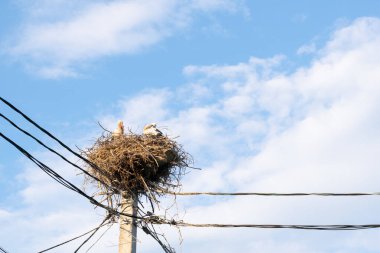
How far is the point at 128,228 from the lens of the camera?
8.01 metres

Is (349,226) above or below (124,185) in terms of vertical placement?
below

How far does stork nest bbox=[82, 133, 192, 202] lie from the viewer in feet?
27.3

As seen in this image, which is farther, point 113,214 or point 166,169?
point 166,169

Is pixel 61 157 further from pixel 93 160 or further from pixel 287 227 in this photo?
pixel 287 227

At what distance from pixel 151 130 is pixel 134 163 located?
2.08ft

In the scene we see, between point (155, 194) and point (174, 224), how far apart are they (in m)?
0.50

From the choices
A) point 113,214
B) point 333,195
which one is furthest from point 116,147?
point 333,195

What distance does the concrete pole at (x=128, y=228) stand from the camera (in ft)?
25.9

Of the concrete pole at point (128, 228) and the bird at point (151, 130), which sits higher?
the bird at point (151, 130)

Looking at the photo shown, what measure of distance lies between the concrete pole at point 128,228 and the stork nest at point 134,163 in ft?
0.46

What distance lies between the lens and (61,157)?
655cm

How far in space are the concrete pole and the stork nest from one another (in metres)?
0.14

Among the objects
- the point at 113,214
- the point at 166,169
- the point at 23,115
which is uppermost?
the point at 166,169

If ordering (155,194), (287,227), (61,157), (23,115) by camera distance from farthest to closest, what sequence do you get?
(155,194) → (287,227) → (61,157) → (23,115)
